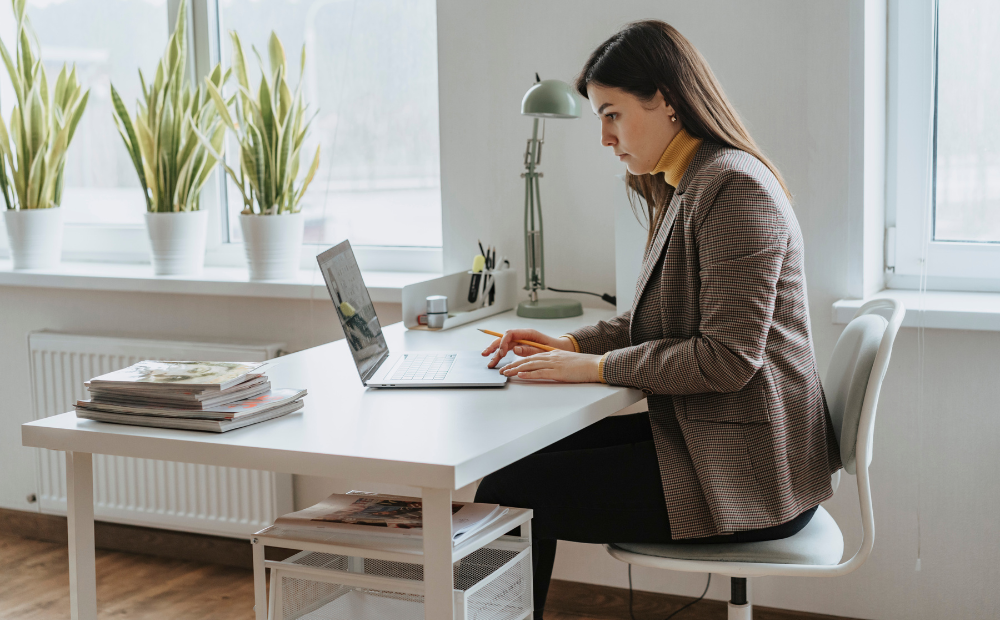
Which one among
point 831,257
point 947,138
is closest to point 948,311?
point 831,257

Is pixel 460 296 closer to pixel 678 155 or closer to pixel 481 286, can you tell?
pixel 481 286

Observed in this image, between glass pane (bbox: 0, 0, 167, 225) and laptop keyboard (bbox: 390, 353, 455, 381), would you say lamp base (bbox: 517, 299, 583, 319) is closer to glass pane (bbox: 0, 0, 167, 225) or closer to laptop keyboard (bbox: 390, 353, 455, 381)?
laptop keyboard (bbox: 390, 353, 455, 381)

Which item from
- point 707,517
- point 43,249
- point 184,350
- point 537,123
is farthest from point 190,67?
point 707,517

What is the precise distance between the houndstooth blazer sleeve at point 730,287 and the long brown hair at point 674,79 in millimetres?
163

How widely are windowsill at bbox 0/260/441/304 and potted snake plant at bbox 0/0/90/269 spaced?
0.09 m

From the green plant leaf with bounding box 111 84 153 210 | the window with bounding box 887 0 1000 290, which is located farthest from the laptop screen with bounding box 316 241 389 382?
the green plant leaf with bounding box 111 84 153 210

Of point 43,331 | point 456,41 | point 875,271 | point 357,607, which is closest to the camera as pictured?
point 357,607

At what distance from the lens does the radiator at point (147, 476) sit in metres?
2.75

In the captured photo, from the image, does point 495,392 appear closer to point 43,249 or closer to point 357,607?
point 357,607

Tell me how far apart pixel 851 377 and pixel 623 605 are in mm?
1107

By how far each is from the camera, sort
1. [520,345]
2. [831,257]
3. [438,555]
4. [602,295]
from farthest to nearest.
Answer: [602,295] → [831,257] → [520,345] → [438,555]

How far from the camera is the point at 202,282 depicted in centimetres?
279

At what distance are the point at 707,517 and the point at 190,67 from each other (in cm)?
223

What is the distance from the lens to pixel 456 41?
2574 millimetres
